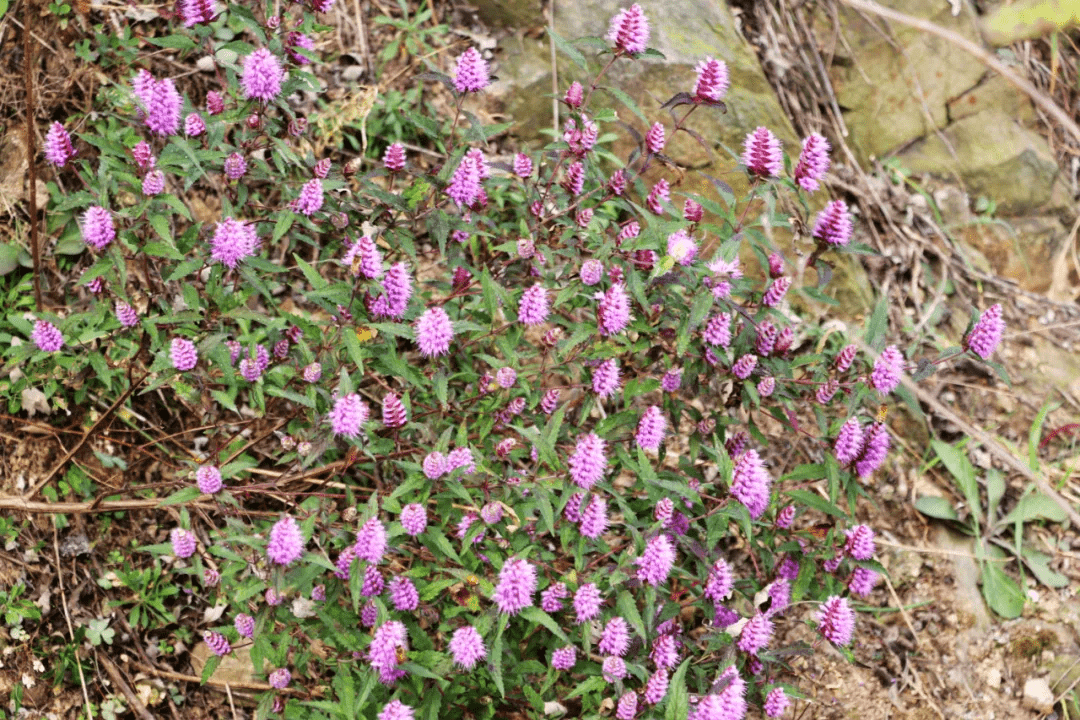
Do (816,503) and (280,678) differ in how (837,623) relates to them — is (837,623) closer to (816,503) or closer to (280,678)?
(816,503)

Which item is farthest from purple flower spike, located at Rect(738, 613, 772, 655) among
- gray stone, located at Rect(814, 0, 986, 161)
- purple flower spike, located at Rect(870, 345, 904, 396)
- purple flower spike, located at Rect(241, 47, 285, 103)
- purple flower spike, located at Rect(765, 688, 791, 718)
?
gray stone, located at Rect(814, 0, 986, 161)

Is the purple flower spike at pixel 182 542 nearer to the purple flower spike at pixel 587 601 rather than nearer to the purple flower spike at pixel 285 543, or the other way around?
the purple flower spike at pixel 285 543

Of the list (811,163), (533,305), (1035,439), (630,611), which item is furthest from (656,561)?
(1035,439)

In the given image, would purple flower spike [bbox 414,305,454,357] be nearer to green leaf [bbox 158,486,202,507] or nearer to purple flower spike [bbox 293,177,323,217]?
purple flower spike [bbox 293,177,323,217]

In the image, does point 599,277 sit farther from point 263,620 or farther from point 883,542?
point 883,542

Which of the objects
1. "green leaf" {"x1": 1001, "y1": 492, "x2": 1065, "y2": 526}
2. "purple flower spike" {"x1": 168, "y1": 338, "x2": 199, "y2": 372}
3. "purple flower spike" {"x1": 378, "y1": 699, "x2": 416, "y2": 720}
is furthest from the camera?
"green leaf" {"x1": 1001, "y1": 492, "x2": 1065, "y2": 526}

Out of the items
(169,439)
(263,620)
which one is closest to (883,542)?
(263,620)
